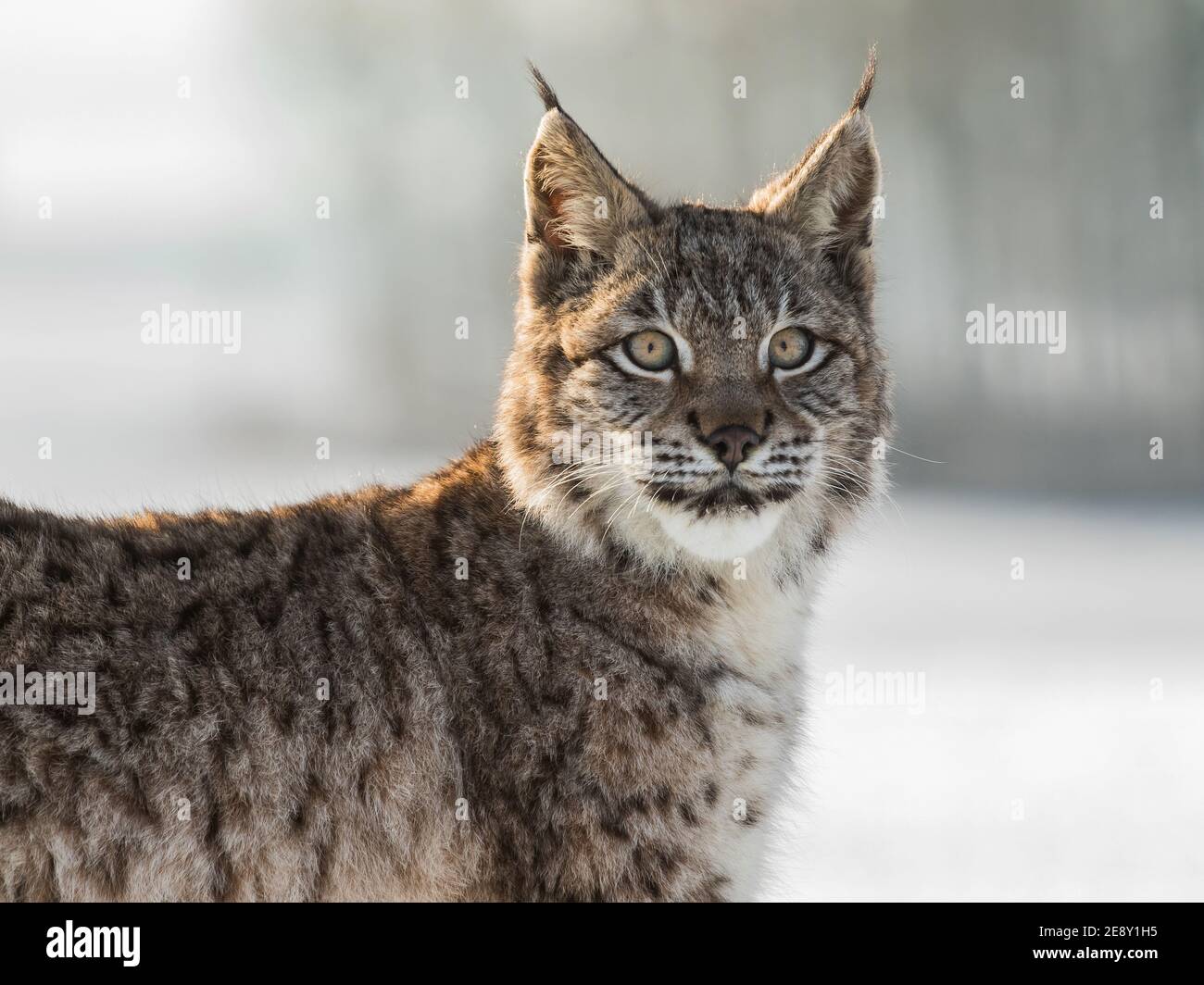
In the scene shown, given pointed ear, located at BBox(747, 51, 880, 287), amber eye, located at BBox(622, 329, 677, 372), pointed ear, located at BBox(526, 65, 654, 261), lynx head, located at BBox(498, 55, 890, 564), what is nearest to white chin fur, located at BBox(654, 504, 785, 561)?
lynx head, located at BBox(498, 55, 890, 564)

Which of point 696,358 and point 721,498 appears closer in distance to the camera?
point 721,498

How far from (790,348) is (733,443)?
1.81 feet

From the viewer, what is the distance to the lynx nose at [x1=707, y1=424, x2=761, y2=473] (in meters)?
4.21

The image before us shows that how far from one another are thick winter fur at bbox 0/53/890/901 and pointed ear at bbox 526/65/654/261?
1 centimetres

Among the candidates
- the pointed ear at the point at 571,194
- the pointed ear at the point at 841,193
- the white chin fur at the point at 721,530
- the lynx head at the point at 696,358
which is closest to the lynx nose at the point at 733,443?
the lynx head at the point at 696,358

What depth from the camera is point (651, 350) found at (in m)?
4.50

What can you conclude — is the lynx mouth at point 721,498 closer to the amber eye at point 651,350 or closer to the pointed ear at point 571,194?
the amber eye at point 651,350

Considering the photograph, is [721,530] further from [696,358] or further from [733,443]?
[696,358]

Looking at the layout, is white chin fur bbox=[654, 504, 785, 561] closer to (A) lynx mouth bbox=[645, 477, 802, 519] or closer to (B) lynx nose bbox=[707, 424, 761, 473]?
(A) lynx mouth bbox=[645, 477, 802, 519]

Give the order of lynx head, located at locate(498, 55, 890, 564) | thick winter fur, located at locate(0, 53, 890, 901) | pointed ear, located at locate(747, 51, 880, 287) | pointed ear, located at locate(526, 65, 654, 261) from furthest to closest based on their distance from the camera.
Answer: pointed ear, located at locate(747, 51, 880, 287), pointed ear, located at locate(526, 65, 654, 261), lynx head, located at locate(498, 55, 890, 564), thick winter fur, located at locate(0, 53, 890, 901)

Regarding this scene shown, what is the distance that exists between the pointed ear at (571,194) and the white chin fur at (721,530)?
1.07 metres

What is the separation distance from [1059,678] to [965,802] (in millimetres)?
2541

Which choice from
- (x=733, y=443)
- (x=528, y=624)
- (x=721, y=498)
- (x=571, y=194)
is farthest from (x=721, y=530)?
(x=571, y=194)

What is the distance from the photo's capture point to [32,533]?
4.20 m
